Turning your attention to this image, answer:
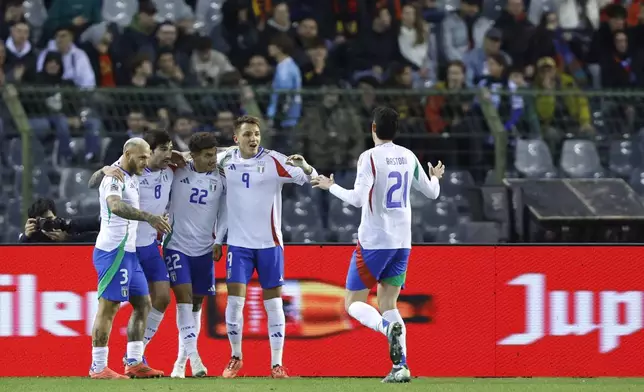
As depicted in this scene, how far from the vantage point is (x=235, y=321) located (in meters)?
9.38

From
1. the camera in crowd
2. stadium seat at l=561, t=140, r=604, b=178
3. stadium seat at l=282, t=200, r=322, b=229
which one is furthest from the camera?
stadium seat at l=561, t=140, r=604, b=178

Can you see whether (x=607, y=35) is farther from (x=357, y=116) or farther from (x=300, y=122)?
(x=300, y=122)

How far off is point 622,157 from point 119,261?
621cm

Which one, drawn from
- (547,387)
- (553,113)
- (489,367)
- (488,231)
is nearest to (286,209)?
(488,231)

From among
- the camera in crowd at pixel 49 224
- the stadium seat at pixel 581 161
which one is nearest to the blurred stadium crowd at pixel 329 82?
the stadium seat at pixel 581 161

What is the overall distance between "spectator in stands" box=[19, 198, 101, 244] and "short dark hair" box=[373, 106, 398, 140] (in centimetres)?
282

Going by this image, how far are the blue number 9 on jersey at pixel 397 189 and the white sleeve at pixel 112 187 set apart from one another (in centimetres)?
178

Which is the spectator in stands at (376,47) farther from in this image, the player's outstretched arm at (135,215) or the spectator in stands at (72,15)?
the player's outstretched arm at (135,215)

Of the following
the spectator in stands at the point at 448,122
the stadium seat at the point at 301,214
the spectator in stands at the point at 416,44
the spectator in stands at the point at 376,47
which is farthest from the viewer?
the spectator in stands at the point at 416,44

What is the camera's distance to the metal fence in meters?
12.8

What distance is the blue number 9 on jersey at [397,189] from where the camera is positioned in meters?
8.90

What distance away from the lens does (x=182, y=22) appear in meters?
14.8

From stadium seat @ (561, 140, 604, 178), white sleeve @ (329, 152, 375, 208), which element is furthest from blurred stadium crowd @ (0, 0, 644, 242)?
white sleeve @ (329, 152, 375, 208)

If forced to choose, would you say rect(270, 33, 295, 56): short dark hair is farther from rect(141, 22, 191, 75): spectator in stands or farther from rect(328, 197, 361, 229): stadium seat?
rect(328, 197, 361, 229): stadium seat
